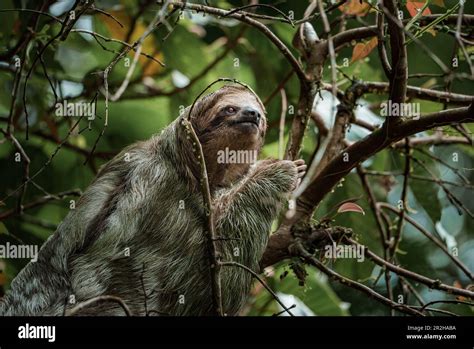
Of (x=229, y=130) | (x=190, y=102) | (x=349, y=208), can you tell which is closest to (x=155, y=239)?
(x=229, y=130)

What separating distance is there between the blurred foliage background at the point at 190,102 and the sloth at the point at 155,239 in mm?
1132

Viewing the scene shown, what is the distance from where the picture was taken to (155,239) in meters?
5.38

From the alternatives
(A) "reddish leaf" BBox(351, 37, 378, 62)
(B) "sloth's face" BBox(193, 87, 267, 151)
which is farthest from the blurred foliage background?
(B) "sloth's face" BBox(193, 87, 267, 151)

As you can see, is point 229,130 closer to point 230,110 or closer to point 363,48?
point 230,110

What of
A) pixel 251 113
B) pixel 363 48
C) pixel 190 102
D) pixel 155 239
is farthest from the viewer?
pixel 190 102

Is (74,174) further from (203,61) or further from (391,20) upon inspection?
(391,20)

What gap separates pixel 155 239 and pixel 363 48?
2121 millimetres

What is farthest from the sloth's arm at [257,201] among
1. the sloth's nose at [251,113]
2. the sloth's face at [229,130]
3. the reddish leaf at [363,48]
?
the reddish leaf at [363,48]

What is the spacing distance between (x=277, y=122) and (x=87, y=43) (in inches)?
89.6

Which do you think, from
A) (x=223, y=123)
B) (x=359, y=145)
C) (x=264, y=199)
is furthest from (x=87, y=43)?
(x=359, y=145)

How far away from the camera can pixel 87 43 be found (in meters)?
7.88

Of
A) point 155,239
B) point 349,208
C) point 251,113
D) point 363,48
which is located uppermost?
point 363,48

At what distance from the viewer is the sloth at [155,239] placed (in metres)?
5.28

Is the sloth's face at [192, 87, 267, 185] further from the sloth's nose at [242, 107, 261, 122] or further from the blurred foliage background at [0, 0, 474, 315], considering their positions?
the blurred foliage background at [0, 0, 474, 315]
